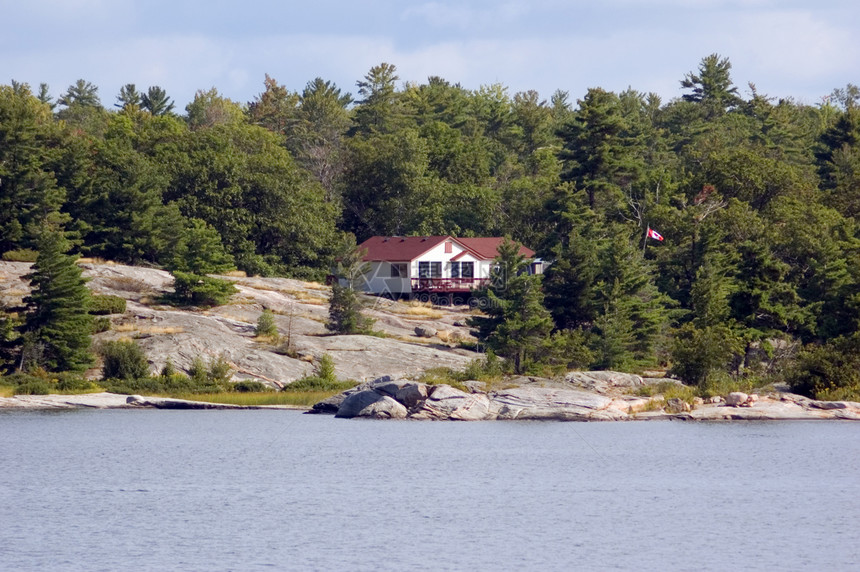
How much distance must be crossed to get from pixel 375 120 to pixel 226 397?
7679 centimetres

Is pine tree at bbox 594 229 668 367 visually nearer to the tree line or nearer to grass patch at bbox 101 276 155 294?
the tree line

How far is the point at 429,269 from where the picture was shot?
A: 8994 centimetres

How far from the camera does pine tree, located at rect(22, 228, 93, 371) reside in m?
58.0

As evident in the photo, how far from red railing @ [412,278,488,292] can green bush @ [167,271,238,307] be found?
20.5m

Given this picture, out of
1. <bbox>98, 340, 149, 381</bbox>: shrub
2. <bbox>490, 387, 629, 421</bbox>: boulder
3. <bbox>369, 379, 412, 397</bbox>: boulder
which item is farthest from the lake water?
<bbox>98, 340, 149, 381</bbox>: shrub

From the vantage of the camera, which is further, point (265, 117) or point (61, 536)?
point (265, 117)

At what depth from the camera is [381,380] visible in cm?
5472

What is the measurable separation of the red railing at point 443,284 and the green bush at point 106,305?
27.6 m

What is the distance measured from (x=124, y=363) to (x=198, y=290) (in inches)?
515

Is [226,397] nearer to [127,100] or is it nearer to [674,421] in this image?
[674,421]

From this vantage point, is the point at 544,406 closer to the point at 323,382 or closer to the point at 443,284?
the point at 323,382

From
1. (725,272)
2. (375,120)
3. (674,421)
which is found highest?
(375,120)

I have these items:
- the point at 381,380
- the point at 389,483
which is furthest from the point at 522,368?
the point at 389,483

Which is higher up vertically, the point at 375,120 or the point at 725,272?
the point at 375,120
